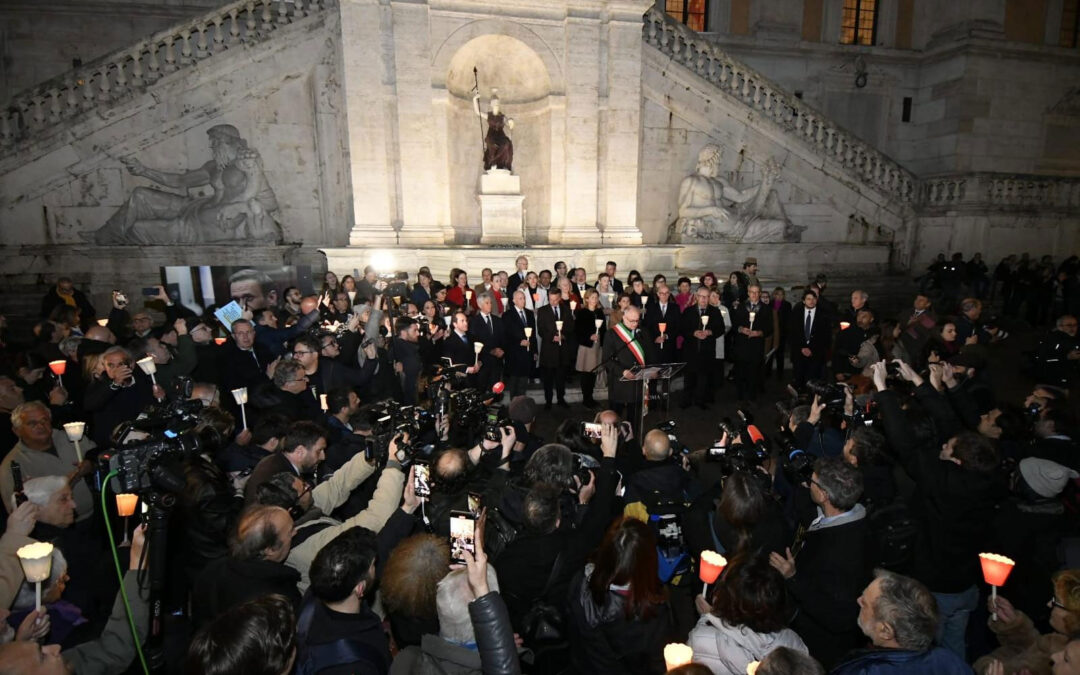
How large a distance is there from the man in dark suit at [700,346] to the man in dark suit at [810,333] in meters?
1.20

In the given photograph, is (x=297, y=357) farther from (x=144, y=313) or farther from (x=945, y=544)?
(x=945, y=544)

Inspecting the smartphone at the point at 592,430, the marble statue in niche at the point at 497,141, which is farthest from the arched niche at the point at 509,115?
the smartphone at the point at 592,430

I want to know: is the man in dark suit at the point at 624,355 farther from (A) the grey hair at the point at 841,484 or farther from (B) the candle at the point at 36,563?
(B) the candle at the point at 36,563

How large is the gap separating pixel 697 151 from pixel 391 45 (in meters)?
7.46

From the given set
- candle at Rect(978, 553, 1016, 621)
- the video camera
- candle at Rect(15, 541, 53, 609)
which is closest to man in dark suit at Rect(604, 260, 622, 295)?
candle at Rect(978, 553, 1016, 621)

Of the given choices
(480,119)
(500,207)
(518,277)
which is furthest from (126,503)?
(480,119)

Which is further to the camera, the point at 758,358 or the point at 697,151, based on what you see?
the point at 697,151

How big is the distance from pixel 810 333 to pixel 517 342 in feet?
14.8

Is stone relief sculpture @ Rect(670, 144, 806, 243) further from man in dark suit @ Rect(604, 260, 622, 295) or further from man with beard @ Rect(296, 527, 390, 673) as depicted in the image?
man with beard @ Rect(296, 527, 390, 673)

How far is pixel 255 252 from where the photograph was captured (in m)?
12.5

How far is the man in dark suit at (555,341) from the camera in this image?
344 inches

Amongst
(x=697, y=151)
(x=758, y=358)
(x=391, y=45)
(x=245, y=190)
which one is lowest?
(x=758, y=358)

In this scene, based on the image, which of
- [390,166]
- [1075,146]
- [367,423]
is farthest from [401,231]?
[1075,146]

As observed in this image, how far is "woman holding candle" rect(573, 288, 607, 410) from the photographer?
8.87m
